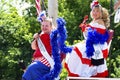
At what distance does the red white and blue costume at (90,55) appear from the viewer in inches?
227

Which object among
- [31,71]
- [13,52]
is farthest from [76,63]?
[13,52]

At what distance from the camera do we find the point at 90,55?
5.76 m

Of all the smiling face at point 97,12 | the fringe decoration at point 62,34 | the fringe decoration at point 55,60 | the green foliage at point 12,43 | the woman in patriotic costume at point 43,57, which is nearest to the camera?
the fringe decoration at point 62,34

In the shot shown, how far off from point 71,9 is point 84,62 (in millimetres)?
10371

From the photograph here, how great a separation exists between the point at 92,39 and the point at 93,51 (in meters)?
0.14

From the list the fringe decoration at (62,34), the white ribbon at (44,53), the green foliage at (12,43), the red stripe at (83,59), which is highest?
the fringe decoration at (62,34)

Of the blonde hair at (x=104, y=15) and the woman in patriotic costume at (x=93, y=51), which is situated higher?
the blonde hair at (x=104, y=15)

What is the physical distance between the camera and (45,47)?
5.79 metres

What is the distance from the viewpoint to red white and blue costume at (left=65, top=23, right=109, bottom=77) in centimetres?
577

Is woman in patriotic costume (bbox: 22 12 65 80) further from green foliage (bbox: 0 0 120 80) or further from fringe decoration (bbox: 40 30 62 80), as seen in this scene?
green foliage (bbox: 0 0 120 80)

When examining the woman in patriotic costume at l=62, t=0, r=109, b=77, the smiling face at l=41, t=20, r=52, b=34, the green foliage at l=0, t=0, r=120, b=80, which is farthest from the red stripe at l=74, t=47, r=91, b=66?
the green foliage at l=0, t=0, r=120, b=80

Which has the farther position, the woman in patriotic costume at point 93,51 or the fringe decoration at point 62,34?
the woman in patriotic costume at point 93,51

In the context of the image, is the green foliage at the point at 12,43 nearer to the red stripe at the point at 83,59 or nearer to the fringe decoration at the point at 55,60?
the red stripe at the point at 83,59

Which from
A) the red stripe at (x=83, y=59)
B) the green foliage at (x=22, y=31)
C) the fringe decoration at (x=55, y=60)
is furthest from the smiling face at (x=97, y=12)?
the green foliage at (x=22, y=31)
